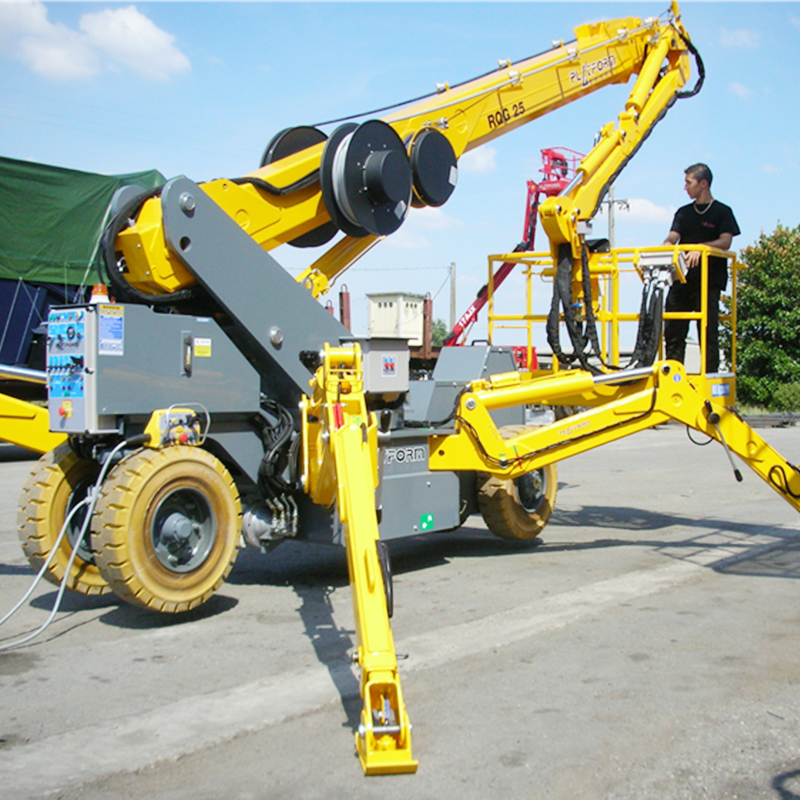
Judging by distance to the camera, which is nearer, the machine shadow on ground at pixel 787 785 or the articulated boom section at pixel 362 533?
the machine shadow on ground at pixel 787 785

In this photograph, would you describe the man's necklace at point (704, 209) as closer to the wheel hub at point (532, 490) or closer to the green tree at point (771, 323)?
the wheel hub at point (532, 490)

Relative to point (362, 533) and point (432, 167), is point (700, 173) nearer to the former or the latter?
point (432, 167)

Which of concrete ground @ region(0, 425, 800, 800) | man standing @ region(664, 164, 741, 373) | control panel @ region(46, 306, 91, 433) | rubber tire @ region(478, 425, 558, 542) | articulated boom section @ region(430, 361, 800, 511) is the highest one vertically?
man standing @ region(664, 164, 741, 373)

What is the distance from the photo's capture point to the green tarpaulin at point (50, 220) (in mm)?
13727

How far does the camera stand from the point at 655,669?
510 centimetres

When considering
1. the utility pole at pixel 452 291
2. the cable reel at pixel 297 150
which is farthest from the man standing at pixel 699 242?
the utility pole at pixel 452 291

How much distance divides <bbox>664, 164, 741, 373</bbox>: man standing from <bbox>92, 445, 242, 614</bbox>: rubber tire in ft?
14.4

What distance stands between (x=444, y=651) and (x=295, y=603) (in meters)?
1.57

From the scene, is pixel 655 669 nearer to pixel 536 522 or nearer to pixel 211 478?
pixel 211 478

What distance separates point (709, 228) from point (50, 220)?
1006 centimetres

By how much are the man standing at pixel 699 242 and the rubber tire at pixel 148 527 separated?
4393 millimetres

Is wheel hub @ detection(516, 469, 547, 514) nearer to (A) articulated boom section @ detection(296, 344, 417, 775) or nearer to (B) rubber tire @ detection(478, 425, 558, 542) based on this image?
(B) rubber tire @ detection(478, 425, 558, 542)

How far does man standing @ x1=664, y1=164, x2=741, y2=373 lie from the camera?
323 inches

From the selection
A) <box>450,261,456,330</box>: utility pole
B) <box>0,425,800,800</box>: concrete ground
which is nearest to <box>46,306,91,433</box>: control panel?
<box>0,425,800,800</box>: concrete ground
